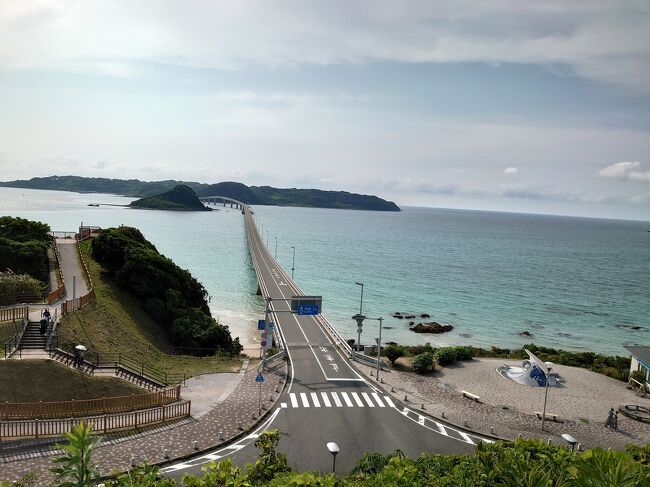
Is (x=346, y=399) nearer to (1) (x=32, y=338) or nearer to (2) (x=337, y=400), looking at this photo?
(2) (x=337, y=400)

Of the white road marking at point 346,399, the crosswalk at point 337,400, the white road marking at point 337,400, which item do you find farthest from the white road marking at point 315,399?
the white road marking at point 346,399

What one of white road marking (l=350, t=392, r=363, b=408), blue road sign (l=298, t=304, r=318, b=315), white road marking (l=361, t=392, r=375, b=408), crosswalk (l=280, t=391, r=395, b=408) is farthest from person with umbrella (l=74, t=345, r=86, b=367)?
blue road sign (l=298, t=304, r=318, b=315)

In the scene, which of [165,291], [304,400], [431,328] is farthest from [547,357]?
[165,291]

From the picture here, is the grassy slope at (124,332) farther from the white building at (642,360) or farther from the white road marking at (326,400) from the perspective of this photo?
the white building at (642,360)

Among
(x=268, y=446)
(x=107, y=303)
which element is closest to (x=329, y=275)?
(x=107, y=303)

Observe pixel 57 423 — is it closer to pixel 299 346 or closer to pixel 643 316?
pixel 299 346

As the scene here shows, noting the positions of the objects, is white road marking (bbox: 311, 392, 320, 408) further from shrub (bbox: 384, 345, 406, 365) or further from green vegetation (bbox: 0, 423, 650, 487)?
green vegetation (bbox: 0, 423, 650, 487)

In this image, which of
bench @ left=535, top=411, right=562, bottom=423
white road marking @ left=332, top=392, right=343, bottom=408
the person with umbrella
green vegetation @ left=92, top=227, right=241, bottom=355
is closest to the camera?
the person with umbrella

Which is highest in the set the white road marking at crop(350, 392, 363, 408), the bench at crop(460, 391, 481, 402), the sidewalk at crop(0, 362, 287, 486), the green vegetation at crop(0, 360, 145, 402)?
the green vegetation at crop(0, 360, 145, 402)
